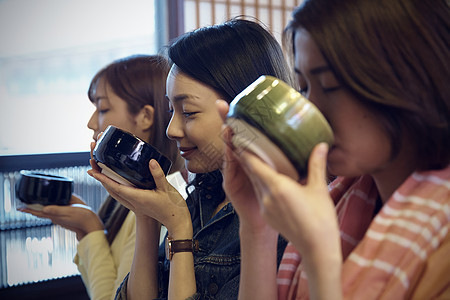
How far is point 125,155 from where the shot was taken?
1002 millimetres

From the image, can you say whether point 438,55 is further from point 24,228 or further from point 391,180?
point 24,228

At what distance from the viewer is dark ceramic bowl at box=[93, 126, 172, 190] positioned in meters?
1.00

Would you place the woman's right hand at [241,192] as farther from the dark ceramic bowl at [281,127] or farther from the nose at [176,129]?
the nose at [176,129]

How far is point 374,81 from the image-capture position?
25.4 inches

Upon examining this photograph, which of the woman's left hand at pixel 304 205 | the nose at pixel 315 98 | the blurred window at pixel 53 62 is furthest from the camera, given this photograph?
the blurred window at pixel 53 62

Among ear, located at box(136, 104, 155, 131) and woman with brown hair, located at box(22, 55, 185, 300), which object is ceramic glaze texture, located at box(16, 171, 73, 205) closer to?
woman with brown hair, located at box(22, 55, 185, 300)

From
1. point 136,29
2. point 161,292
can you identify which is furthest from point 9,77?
point 161,292

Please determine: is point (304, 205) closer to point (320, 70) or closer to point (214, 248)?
point (320, 70)

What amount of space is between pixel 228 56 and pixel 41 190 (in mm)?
833

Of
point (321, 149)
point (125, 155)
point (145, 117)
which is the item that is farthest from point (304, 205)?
point (145, 117)

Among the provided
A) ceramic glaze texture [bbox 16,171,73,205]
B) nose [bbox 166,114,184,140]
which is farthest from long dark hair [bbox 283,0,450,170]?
ceramic glaze texture [bbox 16,171,73,205]

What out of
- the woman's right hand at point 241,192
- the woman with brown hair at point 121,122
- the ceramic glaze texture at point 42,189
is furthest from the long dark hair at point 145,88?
the woman's right hand at point 241,192

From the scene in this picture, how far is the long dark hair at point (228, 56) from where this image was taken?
3.42 feet

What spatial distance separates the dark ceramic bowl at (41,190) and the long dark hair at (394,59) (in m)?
1.10
